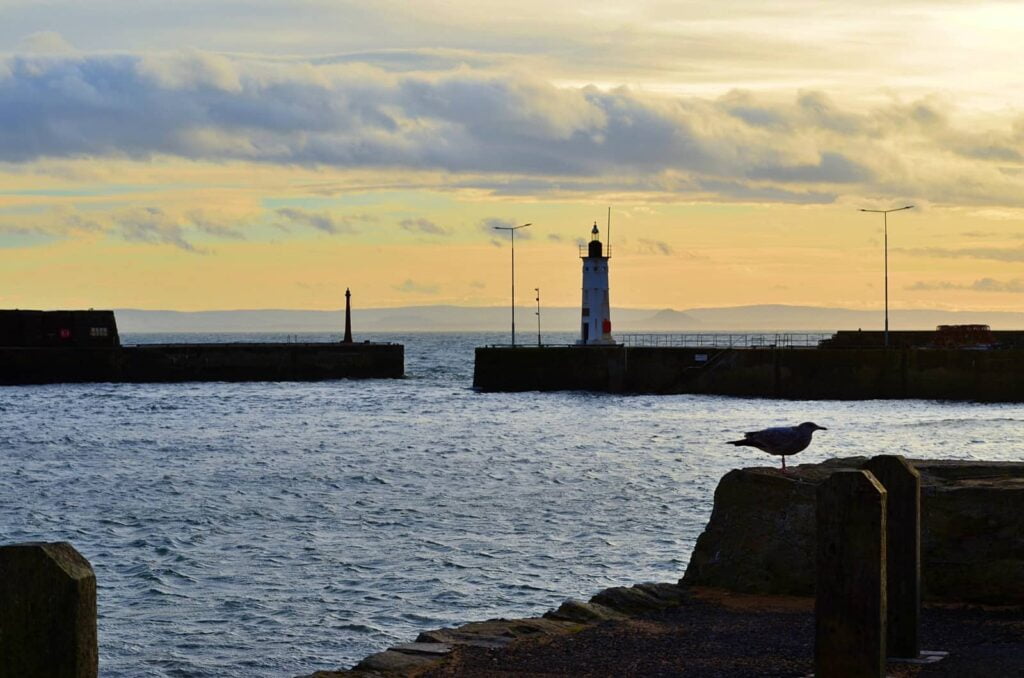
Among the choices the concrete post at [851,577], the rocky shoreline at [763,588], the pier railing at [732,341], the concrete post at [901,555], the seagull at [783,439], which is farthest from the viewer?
the pier railing at [732,341]

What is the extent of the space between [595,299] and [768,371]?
16178 mm

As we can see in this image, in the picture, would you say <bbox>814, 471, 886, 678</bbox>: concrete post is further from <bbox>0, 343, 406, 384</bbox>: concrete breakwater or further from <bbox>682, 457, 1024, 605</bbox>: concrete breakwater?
<bbox>0, 343, 406, 384</bbox>: concrete breakwater

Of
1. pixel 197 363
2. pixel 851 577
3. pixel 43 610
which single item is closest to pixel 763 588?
pixel 851 577

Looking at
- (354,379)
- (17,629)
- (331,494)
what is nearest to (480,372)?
(354,379)

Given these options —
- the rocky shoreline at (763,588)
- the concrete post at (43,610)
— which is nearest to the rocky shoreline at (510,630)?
the rocky shoreline at (763,588)

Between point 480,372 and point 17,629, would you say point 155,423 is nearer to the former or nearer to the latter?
point 480,372

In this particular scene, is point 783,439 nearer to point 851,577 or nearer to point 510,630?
point 510,630

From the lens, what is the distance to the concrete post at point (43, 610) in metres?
3.77

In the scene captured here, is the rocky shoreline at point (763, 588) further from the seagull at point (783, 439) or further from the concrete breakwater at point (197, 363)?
the concrete breakwater at point (197, 363)

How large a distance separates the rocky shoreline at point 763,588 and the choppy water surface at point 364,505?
10.9 ft

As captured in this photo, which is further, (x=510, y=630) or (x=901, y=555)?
(x=510, y=630)

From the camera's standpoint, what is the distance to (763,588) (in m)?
11.1

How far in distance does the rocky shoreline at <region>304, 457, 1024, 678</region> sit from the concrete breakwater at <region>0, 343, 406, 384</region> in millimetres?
70947

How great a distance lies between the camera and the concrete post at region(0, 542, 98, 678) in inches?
148
